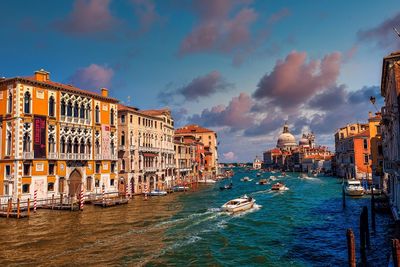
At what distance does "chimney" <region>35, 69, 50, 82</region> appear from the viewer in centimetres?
3636

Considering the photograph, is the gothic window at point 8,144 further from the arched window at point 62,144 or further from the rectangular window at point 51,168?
the arched window at point 62,144

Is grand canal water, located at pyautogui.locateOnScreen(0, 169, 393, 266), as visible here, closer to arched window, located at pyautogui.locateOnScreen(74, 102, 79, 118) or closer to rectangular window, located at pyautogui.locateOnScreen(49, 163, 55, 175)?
rectangular window, located at pyautogui.locateOnScreen(49, 163, 55, 175)

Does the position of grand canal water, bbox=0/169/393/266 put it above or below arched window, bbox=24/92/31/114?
below

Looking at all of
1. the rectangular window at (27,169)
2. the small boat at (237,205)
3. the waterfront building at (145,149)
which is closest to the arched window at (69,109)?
the rectangular window at (27,169)

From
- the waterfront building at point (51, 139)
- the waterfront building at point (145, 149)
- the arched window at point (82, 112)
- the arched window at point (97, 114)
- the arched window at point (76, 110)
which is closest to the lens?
the waterfront building at point (51, 139)

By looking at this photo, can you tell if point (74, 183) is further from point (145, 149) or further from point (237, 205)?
point (237, 205)

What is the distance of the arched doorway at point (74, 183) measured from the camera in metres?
37.7

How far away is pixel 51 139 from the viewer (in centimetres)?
3575

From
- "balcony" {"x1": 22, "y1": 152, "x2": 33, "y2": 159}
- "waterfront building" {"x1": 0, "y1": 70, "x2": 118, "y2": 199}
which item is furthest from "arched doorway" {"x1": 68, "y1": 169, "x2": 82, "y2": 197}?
"balcony" {"x1": 22, "y1": 152, "x2": 33, "y2": 159}

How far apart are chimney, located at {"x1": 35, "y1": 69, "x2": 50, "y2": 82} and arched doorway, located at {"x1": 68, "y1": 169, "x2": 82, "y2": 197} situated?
997 cm

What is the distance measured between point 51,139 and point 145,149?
17816mm

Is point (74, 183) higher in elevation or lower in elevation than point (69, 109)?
lower

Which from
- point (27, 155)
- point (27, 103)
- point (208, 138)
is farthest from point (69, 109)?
point (208, 138)

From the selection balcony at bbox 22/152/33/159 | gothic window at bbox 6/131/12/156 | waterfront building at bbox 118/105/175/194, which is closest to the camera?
balcony at bbox 22/152/33/159
